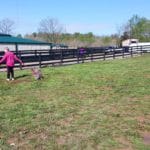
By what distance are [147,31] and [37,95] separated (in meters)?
107

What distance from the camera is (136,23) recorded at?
115375mm

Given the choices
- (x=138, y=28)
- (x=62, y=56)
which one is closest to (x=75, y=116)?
(x=62, y=56)

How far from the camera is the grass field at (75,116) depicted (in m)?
7.01

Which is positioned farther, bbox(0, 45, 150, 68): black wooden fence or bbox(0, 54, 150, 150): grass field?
bbox(0, 45, 150, 68): black wooden fence

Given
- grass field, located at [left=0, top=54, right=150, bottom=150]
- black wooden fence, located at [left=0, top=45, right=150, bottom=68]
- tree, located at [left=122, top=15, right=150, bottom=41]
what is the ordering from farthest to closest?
tree, located at [left=122, top=15, right=150, bottom=41] → black wooden fence, located at [left=0, top=45, right=150, bottom=68] → grass field, located at [left=0, top=54, right=150, bottom=150]

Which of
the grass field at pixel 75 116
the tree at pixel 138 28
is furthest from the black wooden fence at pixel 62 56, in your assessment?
the tree at pixel 138 28

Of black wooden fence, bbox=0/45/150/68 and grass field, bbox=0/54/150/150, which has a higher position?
black wooden fence, bbox=0/45/150/68

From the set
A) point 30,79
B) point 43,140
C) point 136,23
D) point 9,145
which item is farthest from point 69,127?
point 136,23

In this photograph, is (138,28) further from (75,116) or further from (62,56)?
(75,116)

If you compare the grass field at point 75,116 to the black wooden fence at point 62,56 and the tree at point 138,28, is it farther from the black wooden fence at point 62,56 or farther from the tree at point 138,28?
the tree at point 138,28

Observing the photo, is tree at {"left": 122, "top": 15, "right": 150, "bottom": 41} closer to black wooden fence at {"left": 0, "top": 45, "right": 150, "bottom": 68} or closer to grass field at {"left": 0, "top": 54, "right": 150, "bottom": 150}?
black wooden fence at {"left": 0, "top": 45, "right": 150, "bottom": 68}

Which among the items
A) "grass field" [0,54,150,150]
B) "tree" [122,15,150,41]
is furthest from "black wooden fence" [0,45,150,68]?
"tree" [122,15,150,41]

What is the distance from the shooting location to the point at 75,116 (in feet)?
29.7

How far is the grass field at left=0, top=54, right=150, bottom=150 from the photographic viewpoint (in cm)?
701
